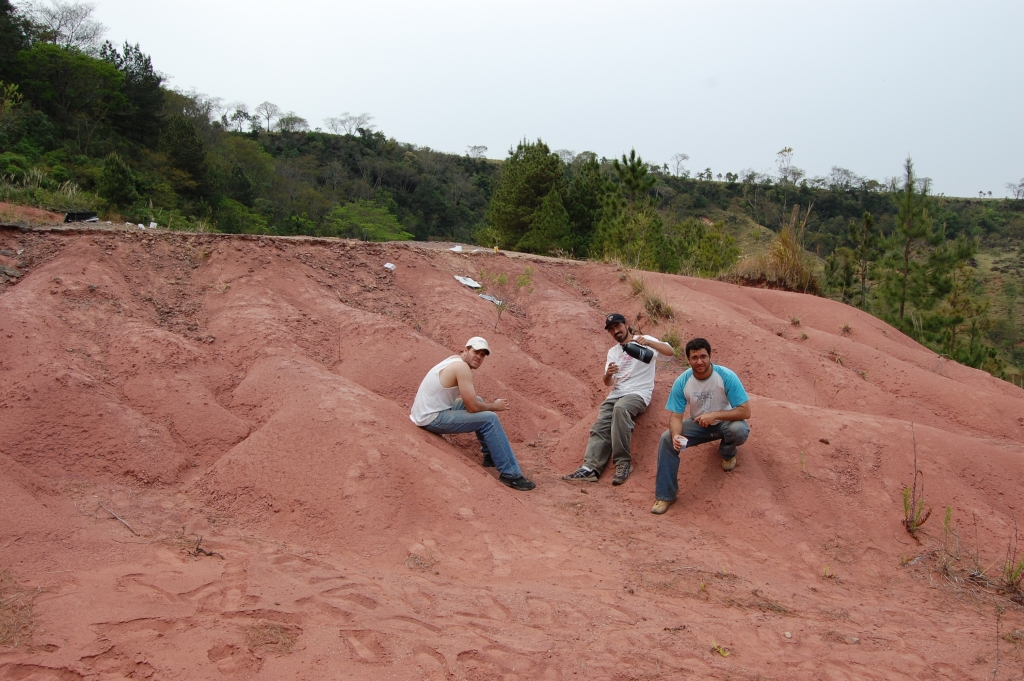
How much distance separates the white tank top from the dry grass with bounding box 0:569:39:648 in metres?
2.69

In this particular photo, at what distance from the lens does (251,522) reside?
4.41 metres

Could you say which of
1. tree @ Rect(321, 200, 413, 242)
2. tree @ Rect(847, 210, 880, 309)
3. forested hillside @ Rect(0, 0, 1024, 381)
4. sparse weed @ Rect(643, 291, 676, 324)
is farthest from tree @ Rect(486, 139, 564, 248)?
sparse weed @ Rect(643, 291, 676, 324)

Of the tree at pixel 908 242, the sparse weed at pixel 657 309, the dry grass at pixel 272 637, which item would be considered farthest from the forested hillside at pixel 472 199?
the dry grass at pixel 272 637

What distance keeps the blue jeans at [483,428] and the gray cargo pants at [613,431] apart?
759 mm

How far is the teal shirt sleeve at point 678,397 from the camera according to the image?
5.10 m

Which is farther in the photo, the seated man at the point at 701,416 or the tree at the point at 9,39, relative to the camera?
the tree at the point at 9,39

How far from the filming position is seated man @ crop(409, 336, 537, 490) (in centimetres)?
532

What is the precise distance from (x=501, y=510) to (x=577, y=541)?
1.73 feet

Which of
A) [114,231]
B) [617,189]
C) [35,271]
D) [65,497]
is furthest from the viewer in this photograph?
[617,189]

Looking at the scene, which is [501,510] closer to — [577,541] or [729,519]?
[577,541]

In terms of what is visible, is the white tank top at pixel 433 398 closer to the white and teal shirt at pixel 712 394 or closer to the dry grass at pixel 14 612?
the white and teal shirt at pixel 712 394

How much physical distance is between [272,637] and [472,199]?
140 feet

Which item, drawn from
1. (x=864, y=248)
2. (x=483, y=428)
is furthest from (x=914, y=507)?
(x=864, y=248)

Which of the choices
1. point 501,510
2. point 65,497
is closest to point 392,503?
point 501,510
